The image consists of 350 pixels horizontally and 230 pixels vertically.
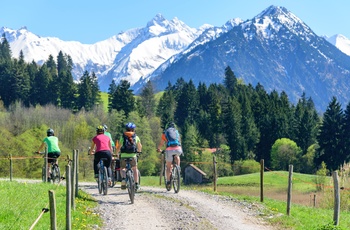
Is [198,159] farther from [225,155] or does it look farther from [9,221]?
[9,221]

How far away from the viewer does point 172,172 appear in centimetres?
1848

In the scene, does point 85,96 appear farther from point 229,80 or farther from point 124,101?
point 229,80

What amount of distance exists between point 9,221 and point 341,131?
91.5m

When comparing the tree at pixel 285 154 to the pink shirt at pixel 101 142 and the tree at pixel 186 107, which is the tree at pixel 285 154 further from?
the pink shirt at pixel 101 142

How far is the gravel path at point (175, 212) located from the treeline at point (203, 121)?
63.3 metres

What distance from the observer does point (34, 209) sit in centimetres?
1255

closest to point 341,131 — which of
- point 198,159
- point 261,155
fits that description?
point 261,155

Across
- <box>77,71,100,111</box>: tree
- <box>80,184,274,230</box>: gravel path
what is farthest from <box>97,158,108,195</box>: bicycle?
<box>77,71,100,111</box>: tree

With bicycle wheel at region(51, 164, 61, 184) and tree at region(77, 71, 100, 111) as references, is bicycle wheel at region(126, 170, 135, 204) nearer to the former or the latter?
bicycle wheel at region(51, 164, 61, 184)

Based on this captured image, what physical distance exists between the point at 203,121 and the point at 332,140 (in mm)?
40141

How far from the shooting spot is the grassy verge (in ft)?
35.9

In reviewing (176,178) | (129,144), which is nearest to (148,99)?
(176,178)

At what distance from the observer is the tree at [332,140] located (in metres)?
90.0

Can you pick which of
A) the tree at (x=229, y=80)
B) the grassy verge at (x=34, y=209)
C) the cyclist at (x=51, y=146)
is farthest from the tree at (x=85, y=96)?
the grassy verge at (x=34, y=209)
